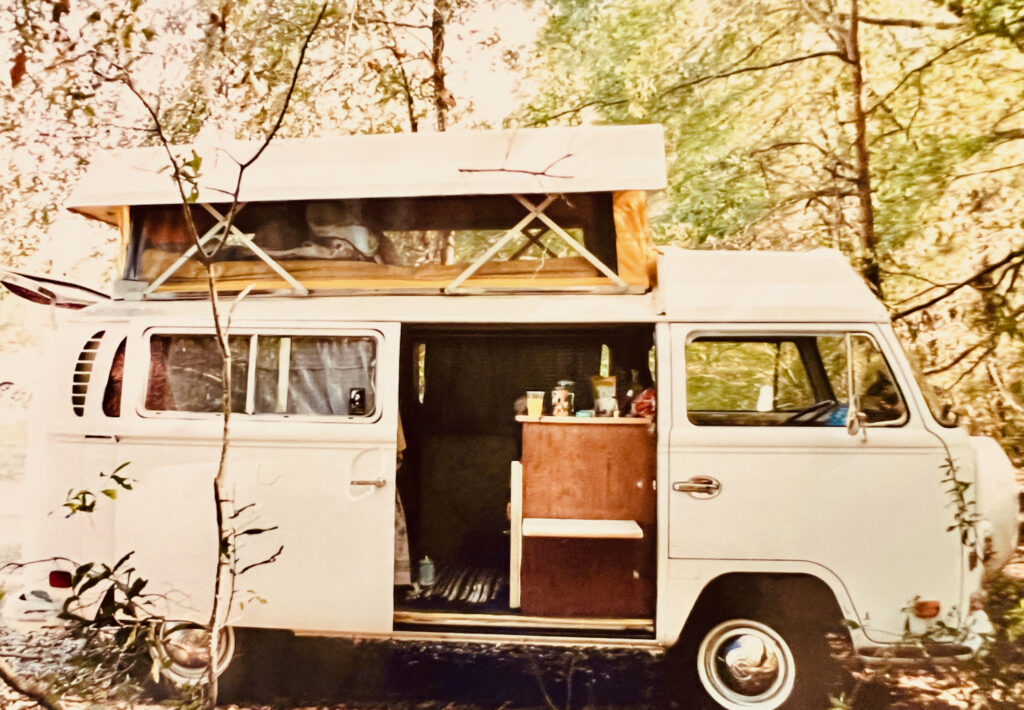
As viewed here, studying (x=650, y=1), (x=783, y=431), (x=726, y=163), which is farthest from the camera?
(x=726, y=163)

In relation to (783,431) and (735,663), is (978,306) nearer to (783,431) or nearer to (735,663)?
(783,431)

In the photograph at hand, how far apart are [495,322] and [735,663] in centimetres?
174

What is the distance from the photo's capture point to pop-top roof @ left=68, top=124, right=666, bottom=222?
8.87ft

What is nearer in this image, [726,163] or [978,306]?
[978,306]

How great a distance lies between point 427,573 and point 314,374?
1.19 meters

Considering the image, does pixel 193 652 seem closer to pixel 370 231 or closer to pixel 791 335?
pixel 370 231

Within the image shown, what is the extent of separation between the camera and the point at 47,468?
112 inches

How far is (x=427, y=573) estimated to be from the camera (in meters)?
3.27

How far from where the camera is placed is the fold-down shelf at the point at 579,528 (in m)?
2.64

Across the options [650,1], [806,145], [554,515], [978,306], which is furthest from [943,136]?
[554,515]

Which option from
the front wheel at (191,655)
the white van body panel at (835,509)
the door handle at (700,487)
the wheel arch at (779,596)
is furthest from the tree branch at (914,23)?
the front wheel at (191,655)

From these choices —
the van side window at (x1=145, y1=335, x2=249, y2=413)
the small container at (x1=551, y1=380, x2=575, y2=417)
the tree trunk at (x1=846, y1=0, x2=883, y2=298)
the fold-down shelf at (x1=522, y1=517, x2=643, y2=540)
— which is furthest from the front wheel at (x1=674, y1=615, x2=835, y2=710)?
the van side window at (x1=145, y1=335, x2=249, y2=413)

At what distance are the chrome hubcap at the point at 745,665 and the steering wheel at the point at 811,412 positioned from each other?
0.88 metres

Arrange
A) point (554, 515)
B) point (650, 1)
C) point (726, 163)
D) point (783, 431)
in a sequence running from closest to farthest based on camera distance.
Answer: point (783, 431) → point (554, 515) → point (650, 1) → point (726, 163)
